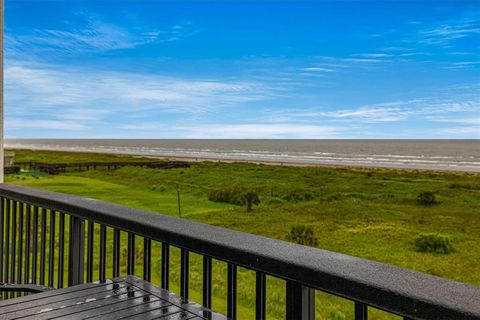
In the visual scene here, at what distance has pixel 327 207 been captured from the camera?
23688 mm

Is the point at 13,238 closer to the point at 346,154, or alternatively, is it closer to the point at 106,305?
the point at 106,305

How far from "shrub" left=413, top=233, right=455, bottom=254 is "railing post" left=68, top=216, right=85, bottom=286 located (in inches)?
582

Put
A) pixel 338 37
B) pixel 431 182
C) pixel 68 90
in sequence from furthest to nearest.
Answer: pixel 338 37 < pixel 431 182 < pixel 68 90

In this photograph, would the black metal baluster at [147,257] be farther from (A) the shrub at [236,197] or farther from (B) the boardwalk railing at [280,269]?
(A) the shrub at [236,197]

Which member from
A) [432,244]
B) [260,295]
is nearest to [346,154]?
[432,244]

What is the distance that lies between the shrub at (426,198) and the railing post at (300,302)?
2636cm

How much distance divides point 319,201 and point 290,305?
25.0 metres

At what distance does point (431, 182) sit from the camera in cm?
2877

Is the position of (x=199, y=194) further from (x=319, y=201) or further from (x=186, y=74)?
(x=186, y=74)

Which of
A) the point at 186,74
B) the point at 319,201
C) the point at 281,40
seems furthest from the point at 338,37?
the point at 319,201

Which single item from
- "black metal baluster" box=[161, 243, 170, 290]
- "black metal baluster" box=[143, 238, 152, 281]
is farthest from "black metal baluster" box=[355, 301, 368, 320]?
"black metal baluster" box=[143, 238, 152, 281]

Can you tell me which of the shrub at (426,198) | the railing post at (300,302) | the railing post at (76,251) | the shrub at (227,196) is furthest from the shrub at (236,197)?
the railing post at (300,302)

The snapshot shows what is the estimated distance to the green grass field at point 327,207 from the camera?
13297 mm

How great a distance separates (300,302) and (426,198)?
88.2ft
